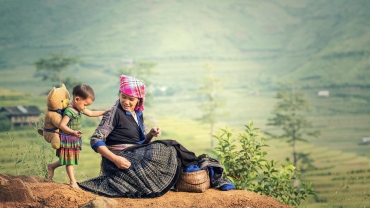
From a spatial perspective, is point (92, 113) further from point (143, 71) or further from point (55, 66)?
point (55, 66)

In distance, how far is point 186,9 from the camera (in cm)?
2994

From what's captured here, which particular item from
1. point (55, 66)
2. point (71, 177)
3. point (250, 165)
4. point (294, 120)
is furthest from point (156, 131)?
point (55, 66)

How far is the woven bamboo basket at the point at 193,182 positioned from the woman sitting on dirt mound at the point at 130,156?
0.10 m

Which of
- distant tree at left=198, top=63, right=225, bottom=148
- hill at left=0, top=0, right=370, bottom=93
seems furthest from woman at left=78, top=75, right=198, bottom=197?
hill at left=0, top=0, right=370, bottom=93

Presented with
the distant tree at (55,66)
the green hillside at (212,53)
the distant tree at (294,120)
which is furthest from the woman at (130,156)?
the distant tree at (55,66)

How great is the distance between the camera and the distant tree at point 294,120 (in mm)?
23500

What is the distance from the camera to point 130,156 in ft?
16.4

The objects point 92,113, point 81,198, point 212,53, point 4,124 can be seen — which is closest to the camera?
point 81,198

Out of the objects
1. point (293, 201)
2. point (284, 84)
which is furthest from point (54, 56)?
point (293, 201)

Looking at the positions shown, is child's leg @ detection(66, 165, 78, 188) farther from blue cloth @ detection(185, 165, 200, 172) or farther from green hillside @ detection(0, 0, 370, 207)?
green hillside @ detection(0, 0, 370, 207)

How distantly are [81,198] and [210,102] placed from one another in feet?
65.5

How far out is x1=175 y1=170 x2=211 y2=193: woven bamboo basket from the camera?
507 cm

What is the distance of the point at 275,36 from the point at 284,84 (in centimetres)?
463

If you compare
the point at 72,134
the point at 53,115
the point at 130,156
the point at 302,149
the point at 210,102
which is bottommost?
the point at 302,149
